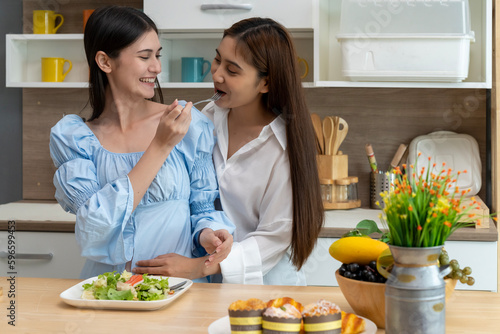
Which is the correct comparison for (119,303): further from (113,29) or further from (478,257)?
(478,257)

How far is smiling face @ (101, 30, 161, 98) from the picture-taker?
149cm

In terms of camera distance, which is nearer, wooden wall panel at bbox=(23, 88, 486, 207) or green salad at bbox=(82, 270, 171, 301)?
green salad at bbox=(82, 270, 171, 301)

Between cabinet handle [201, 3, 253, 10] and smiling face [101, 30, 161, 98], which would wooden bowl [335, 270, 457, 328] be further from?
cabinet handle [201, 3, 253, 10]

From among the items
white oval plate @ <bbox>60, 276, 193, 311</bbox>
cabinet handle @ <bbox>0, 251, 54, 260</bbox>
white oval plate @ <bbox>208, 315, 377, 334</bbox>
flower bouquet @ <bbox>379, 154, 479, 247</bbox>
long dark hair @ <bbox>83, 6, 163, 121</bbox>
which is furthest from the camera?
cabinet handle @ <bbox>0, 251, 54, 260</bbox>

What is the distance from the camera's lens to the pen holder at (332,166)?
246cm

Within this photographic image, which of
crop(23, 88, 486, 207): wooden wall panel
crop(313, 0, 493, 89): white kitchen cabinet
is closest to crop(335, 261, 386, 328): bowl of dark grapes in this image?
crop(313, 0, 493, 89): white kitchen cabinet

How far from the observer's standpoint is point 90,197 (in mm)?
1377

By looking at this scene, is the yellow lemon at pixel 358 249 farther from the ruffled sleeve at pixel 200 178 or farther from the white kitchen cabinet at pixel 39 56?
the white kitchen cabinet at pixel 39 56

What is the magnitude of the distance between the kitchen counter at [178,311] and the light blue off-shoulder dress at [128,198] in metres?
0.15

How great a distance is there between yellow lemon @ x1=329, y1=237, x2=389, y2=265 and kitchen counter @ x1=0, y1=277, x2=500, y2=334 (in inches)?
4.3

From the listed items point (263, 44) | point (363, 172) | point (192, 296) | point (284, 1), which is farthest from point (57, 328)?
point (363, 172)

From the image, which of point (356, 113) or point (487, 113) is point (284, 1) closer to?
point (356, 113)

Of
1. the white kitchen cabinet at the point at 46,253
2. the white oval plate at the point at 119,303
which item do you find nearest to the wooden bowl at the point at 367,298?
the white oval plate at the point at 119,303

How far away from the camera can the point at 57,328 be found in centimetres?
99
